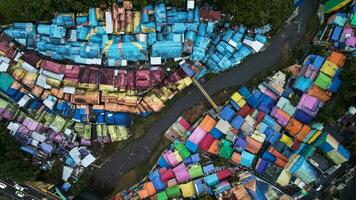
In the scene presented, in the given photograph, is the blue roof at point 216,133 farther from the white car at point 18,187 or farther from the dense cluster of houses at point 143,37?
the white car at point 18,187

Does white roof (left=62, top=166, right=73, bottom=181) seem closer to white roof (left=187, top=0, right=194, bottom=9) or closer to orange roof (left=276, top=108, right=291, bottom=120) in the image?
white roof (left=187, top=0, right=194, bottom=9)

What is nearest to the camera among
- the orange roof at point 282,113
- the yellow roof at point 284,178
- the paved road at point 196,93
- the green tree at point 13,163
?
the green tree at point 13,163

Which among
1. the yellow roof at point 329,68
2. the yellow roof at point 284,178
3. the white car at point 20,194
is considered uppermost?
the yellow roof at point 329,68

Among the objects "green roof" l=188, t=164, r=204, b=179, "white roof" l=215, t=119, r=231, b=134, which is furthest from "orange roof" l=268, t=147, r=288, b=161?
"green roof" l=188, t=164, r=204, b=179

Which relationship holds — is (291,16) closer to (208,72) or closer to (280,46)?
(280,46)

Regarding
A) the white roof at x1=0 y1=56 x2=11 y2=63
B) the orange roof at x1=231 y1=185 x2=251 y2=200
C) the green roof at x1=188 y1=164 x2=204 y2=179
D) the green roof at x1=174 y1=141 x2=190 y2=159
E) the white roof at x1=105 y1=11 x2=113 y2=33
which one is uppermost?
the white roof at x1=105 y1=11 x2=113 y2=33

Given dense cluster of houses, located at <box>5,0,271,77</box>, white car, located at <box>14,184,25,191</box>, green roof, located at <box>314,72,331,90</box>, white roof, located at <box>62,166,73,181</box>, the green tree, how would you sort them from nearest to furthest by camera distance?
the green tree, white car, located at <box>14,184,25,191</box>, green roof, located at <box>314,72,331,90</box>, dense cluster of houses, located at <box>5,0,271,77</box>, white roof, located at <box>62,166,73,181</box>

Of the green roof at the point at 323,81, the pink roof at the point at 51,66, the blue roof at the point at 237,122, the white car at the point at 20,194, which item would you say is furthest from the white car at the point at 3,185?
the green roof at the point at 323,81
